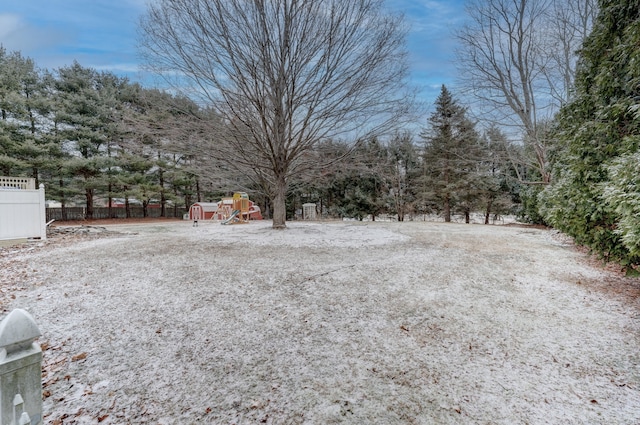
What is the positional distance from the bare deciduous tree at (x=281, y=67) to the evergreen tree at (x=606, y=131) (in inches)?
171

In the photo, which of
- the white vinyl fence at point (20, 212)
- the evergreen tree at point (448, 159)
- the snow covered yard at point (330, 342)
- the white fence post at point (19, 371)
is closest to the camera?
the white fence post at point (19, 371)

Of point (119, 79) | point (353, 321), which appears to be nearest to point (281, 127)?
point (353, 321)

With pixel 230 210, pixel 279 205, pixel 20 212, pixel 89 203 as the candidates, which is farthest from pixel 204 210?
pixel 20 212

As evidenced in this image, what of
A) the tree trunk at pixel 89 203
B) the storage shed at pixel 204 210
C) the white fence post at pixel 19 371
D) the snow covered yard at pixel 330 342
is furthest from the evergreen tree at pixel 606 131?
the tree trunk at pixel 89 203

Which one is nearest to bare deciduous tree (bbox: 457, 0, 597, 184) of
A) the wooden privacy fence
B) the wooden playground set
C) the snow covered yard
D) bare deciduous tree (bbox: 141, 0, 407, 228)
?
bare deciduous tree (bbox: 141, 0, 407, 228)

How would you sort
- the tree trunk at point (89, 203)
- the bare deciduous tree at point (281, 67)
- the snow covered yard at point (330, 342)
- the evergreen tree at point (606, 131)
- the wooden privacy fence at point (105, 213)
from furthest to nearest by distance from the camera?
the tree trunk at point (89, 203), the wooden privacy fence at point (105, 213), the bare deciduous tree at point (281, 67), the evergreen tree at point (606, 131), the snow covered yard at point (330, 342)

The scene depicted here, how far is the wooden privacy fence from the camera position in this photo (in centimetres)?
1675

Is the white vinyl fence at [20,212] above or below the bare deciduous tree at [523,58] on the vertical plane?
below

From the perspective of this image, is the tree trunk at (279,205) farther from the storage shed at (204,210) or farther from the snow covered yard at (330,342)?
the storage shed at (204,210)

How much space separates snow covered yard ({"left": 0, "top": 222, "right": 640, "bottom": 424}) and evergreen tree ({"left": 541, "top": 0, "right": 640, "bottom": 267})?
0.81m

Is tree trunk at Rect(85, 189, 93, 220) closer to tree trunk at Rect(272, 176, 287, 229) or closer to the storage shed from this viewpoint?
the storage shed

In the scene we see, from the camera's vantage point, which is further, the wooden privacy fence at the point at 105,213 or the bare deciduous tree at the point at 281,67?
the wooden privacy fence at the point at 105,213

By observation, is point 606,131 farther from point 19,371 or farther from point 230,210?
point 230,210

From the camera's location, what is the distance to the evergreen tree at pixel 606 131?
3.26m
